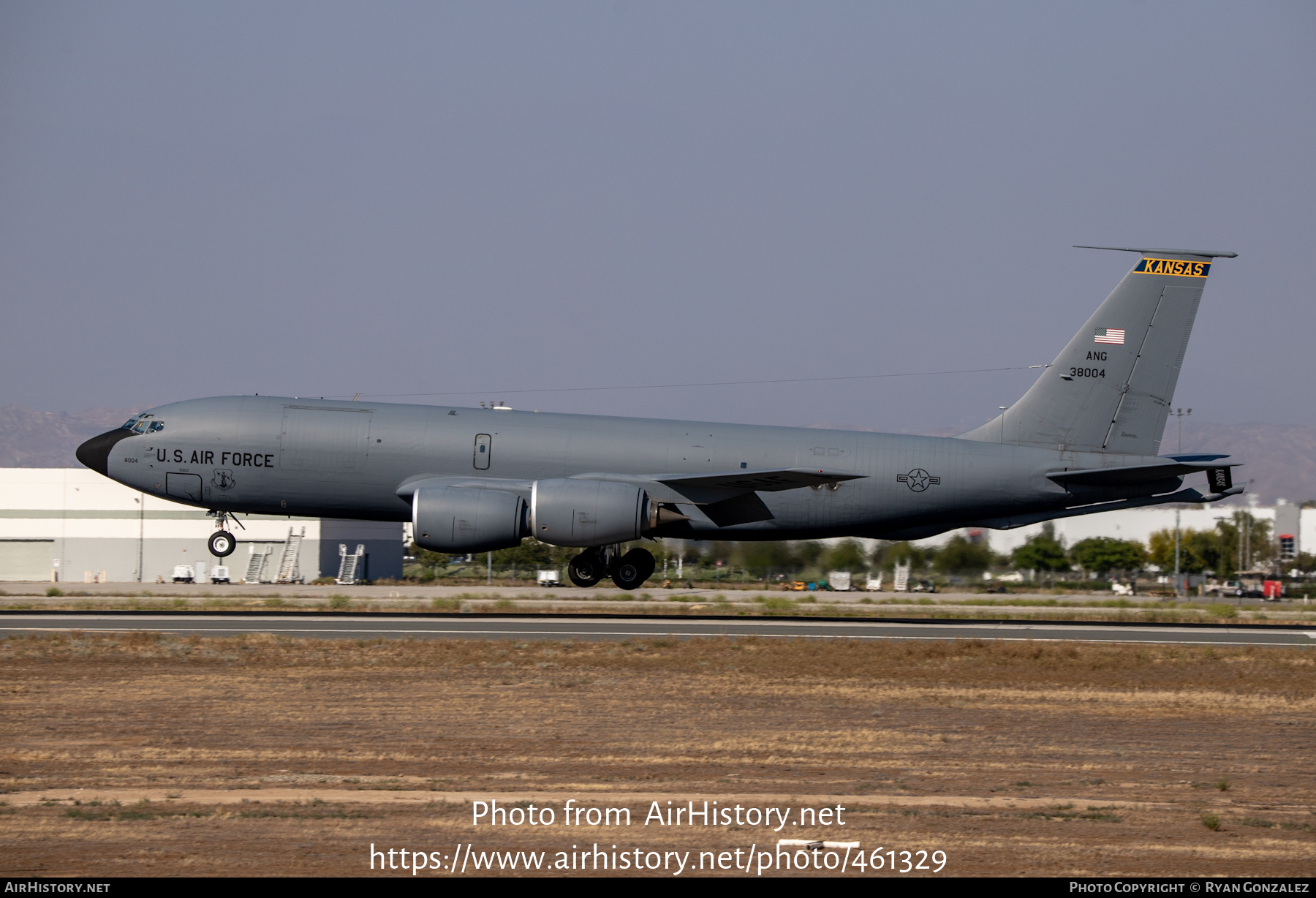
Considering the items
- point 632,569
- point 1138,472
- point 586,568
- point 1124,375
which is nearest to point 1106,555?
point 1124,375

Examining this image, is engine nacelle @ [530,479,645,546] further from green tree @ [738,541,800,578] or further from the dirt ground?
green tree @ [738,541,800,578]

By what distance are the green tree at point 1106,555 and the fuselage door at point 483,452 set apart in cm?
5162

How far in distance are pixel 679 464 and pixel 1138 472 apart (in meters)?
10.8

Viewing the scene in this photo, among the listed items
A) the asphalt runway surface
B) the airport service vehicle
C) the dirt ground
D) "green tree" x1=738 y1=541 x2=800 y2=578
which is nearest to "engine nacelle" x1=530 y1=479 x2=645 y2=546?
the asphalt runway surface

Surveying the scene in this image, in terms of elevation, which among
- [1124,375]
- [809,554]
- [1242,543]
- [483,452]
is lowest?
[809,554]

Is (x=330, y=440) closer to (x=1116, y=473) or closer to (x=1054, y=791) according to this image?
(x=1116, y=473)

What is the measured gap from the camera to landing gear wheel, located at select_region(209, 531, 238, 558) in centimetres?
2941

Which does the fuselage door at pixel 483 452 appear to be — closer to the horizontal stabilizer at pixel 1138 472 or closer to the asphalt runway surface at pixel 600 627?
the asphalt runway surface at pixel 600 627

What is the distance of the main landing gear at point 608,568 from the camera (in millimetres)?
29312

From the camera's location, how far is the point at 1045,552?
66375mm

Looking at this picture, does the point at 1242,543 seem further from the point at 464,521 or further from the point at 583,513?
the point at 464,521

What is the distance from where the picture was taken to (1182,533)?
319 ft

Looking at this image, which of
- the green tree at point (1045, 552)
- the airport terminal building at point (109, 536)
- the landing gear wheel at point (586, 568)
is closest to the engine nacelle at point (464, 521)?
the landing gear wheel at point (586, 568)

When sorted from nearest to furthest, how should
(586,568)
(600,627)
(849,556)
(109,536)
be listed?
(600,627)
(586,568)
(849,556)
(109,536)
